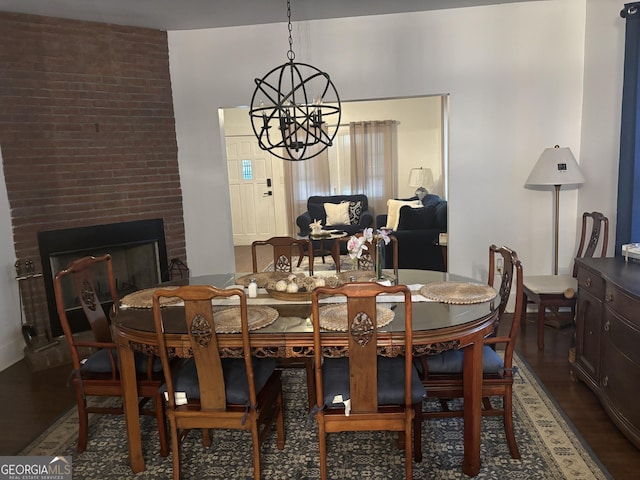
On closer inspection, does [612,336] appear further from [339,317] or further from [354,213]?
[354,213]

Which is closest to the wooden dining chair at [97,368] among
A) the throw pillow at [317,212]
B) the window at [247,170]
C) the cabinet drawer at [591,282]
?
the cabinet drawer at [591,282]

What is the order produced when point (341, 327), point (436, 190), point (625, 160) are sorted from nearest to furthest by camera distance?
point (341, 327)
point (625, 160)
point (436, 190)

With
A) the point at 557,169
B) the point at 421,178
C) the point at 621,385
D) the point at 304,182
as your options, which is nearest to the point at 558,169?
the point at 557,169

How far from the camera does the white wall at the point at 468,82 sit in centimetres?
386

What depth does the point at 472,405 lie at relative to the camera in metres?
2.06

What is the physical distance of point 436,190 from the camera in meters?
7.89

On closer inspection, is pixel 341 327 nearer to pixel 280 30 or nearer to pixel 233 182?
pixel 280 30

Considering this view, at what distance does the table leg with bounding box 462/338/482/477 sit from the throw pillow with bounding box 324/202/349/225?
548 cm

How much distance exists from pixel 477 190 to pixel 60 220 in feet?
11.3

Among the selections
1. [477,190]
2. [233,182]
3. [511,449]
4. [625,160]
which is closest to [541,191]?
[477,190]

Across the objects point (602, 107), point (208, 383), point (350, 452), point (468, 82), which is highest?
point (468, 82)

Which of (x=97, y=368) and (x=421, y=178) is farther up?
(x=421, y=178)

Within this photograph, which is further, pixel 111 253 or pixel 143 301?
pixel 111 253

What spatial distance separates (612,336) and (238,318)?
1860mm
